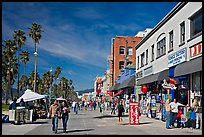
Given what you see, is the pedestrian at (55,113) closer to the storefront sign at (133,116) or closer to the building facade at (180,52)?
the storefront sign at (133,116)

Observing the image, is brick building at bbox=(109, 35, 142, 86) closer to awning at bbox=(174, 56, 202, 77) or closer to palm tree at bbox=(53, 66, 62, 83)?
palm tree at bbox=(53, 66, 62, 83)

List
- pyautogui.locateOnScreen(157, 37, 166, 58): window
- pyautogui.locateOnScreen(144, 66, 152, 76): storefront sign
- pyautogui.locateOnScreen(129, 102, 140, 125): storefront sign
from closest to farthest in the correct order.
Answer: pyautogui.locateOnScreen(129, 102, 140, 125): storefront sign
pyautogui.locateOnScreen(157, 37, 166, 58): window
pyautogui.locateOnScreen(144, 66, 152, 76): storefront sign

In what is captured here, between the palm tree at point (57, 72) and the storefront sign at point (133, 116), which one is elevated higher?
the palm tree at point (57, 72)

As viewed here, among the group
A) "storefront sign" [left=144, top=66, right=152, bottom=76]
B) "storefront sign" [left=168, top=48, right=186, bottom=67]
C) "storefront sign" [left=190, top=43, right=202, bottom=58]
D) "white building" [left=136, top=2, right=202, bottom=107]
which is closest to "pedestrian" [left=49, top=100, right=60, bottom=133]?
"white building" [left=136, top=2, right=202, bottom=107]

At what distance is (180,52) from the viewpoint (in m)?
22.0

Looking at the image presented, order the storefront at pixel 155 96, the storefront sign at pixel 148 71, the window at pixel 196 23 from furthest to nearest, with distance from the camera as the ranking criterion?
the storefront sign at pixel 148 71, the storefront at pixel 155 96, the window at pixel 196 23

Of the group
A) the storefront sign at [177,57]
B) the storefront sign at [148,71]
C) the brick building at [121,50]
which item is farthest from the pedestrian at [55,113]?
the brick building at [121,50]

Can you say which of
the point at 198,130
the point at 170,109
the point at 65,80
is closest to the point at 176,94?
the point at 170,109

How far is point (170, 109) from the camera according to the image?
63.5 ft

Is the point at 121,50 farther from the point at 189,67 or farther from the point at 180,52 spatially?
the point at 189,67

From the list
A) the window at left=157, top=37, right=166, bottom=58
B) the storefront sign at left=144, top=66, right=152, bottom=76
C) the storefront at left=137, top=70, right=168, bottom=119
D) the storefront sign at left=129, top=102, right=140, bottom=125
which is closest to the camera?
the storefront sign at left=129, top=102, right=140, bottom=125

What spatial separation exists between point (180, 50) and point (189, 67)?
332 cm

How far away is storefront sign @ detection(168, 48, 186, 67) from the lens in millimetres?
21381

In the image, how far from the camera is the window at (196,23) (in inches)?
772
